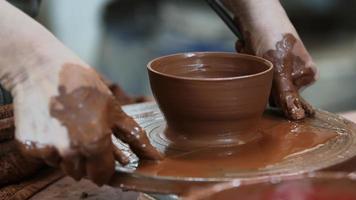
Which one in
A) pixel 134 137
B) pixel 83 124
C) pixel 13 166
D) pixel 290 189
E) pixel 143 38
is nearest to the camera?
pixel 290 189

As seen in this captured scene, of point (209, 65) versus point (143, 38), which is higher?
point (209, 65)

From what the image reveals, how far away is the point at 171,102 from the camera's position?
1.14m

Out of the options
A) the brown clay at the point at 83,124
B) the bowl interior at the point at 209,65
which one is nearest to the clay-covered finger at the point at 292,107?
the bowl interior at the point at 209,65

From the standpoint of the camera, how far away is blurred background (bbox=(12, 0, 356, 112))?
364cm

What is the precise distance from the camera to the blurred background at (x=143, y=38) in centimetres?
364

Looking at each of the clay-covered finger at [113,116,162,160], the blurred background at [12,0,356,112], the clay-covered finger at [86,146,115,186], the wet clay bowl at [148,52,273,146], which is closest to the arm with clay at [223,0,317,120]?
the wet clay bowl at [148,52,273,146]

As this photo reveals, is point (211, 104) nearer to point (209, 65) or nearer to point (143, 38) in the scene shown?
point (209, 65)

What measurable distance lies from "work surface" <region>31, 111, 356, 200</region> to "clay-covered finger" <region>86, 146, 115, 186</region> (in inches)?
10.8

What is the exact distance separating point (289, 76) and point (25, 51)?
0.57 meters

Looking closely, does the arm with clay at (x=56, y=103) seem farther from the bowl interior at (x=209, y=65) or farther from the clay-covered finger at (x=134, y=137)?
the bowl interior at (x=209, y=65)

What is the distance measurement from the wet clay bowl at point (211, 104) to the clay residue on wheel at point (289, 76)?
10cm

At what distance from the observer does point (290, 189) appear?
665 millimetres

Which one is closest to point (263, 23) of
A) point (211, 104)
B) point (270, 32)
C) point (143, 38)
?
point (270, 32)

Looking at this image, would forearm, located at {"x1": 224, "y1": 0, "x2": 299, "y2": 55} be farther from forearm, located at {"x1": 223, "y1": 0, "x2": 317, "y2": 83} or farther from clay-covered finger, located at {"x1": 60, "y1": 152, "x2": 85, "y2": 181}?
clay-covered finger, located at {"x1": 60, "y1": 152, "x2": 85, "y2": 181}
